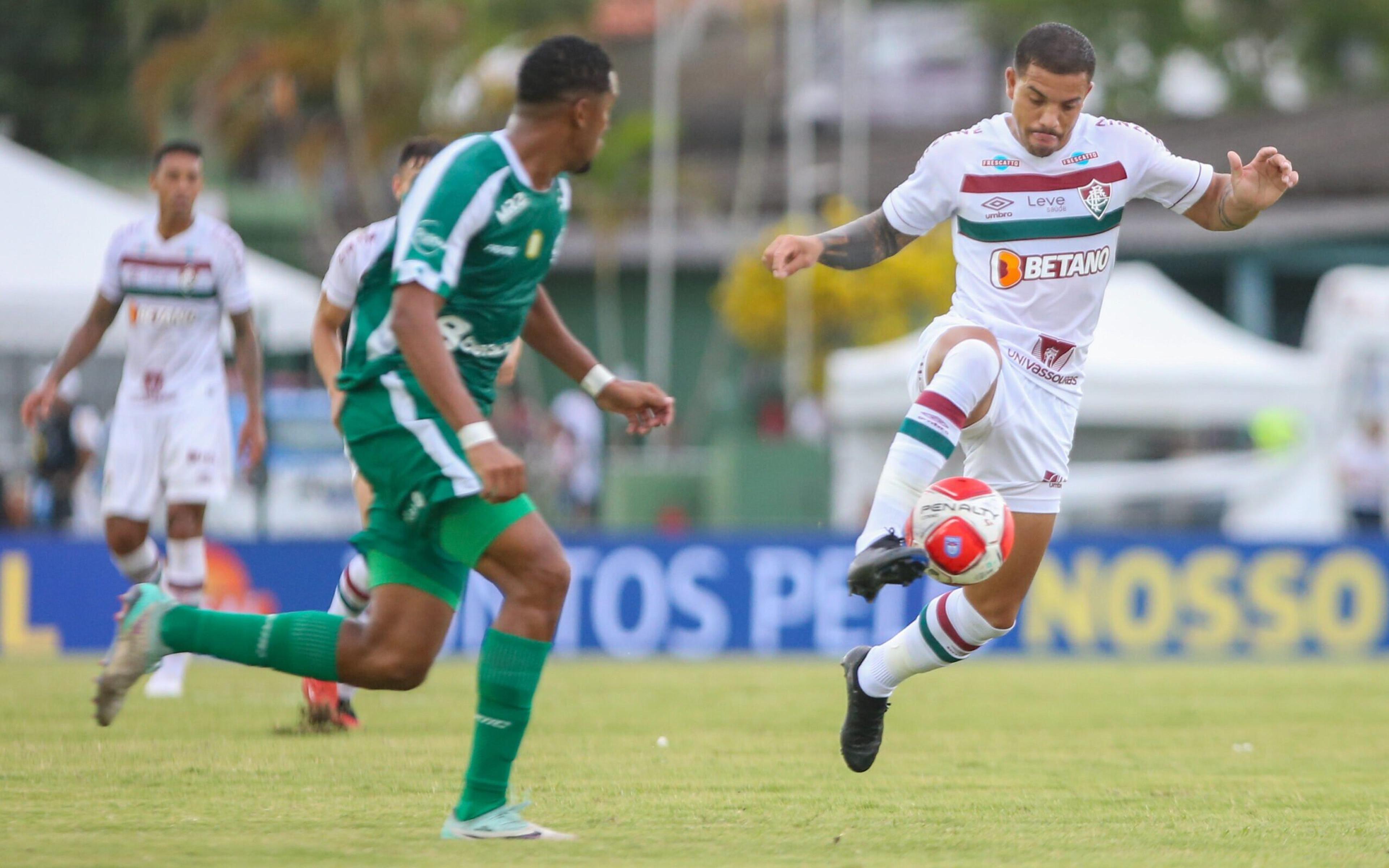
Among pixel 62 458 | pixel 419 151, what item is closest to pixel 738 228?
pixel 62 458

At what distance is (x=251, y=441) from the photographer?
32.8 ft

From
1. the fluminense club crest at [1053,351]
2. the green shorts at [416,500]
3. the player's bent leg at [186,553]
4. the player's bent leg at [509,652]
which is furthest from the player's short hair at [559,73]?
the player's bent leg at [186,553]

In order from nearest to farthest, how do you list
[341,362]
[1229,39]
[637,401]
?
[637,401] → [341,362] → [1229,39]

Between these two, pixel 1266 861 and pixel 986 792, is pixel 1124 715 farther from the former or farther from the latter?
pixel 1266 861

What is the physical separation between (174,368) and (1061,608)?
8987 millimetres

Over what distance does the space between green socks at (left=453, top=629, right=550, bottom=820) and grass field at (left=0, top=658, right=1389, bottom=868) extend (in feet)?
0.59

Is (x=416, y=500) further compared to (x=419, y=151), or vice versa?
(x=419, y=151)

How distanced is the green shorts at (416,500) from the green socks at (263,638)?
24cm

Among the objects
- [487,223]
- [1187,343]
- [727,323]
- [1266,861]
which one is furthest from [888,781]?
[727,323]

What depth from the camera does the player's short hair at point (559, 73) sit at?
5.58 meters

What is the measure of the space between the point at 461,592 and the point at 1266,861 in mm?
2537

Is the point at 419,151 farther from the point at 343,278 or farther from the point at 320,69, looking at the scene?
the point at 320,69

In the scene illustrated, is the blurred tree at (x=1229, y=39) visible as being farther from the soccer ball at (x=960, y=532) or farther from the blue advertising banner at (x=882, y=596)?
the soccer ball at (x=960, y=532)

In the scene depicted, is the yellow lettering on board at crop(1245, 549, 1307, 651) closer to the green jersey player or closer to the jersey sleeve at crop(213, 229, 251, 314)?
the jersey sleeve at crop(213, 229, 251, 314)
